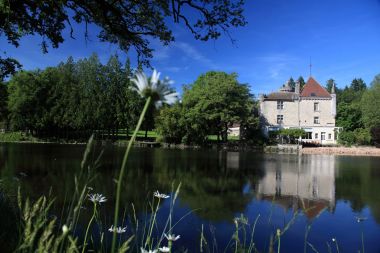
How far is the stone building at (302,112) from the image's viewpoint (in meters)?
48.1

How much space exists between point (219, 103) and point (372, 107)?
69.9 feet

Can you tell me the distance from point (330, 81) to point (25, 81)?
115 metres

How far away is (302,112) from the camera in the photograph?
160ft

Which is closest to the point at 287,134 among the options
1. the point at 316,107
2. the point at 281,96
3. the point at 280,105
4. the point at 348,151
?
the point at 280,105

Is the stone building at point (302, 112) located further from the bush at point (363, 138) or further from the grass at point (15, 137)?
the grass at point (15, 137)

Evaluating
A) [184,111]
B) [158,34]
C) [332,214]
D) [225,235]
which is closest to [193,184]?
[332,214]

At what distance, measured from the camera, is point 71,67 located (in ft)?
167

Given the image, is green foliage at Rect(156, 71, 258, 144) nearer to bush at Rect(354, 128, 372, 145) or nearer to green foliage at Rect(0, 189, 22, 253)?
bush at Rect(354, 128, 372, 145)

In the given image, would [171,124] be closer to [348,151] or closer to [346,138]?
[348,151]

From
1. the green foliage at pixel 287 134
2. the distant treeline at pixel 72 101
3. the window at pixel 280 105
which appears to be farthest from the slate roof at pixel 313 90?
the distant treeline at pixel 72 101

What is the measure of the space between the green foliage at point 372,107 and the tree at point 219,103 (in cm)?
1594

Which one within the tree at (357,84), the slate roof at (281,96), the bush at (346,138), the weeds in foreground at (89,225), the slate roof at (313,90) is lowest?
the weeds in foreground at (89,225)

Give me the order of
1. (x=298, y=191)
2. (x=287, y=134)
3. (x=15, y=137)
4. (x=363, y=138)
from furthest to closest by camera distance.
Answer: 1. (x=15, y=137)
2. (x=287, y=134)
3. (x=363, y=138)
4. (x=298, y=191)

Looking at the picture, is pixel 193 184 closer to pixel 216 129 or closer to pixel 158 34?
pixel 158 34
